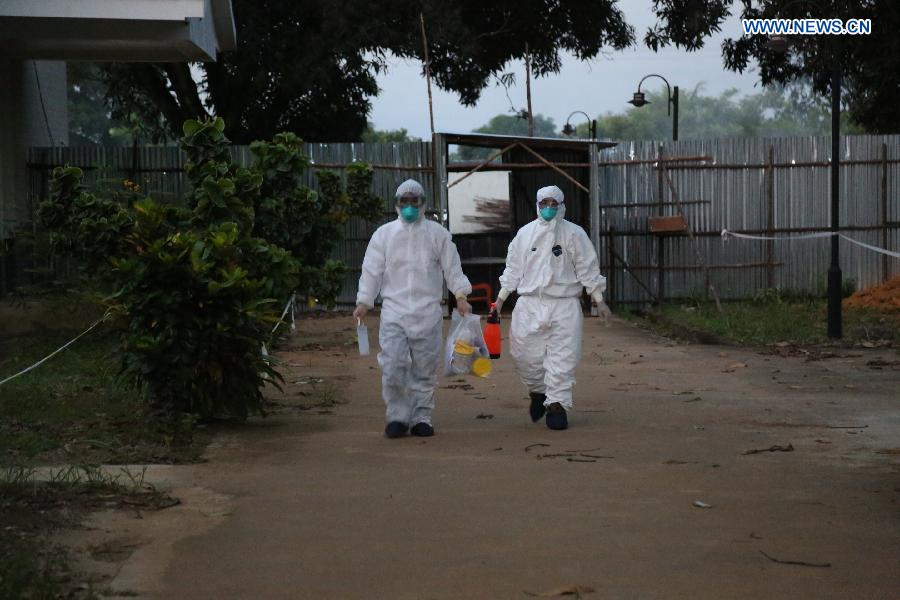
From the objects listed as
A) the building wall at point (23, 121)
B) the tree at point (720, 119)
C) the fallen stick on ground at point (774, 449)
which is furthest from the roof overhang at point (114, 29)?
the tree at point (720, 119)

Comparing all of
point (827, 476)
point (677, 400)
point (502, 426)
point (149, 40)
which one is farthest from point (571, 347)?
point (149, 40)

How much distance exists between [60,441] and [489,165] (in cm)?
1509

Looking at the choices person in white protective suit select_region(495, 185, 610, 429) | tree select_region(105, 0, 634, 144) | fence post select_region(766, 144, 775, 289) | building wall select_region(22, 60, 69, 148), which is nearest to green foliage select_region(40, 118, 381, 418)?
person in white protective suit select_region(495, 185, 610, 429)

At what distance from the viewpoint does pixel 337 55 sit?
27.9 m

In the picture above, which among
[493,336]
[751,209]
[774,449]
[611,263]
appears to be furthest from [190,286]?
[751,209]

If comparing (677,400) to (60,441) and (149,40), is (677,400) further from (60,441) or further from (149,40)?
(149,40)

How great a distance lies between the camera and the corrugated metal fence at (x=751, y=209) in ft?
77.9

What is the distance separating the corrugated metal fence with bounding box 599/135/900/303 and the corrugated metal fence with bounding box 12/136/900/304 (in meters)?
0.02

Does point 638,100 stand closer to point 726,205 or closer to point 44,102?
point 726,205

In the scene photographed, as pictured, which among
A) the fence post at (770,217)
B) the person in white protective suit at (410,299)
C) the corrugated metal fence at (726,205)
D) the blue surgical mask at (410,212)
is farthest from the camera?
the fence post at (770,217)

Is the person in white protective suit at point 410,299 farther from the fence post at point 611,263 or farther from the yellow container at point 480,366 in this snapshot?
the fence post at point 611,263

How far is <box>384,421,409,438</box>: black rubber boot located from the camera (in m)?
10.1

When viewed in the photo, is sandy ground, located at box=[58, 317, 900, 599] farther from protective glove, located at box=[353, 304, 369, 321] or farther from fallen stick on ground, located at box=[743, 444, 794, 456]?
protective glove, located at box=[353, 304, 369, 321]

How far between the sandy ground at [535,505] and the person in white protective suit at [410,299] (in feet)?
1.19
